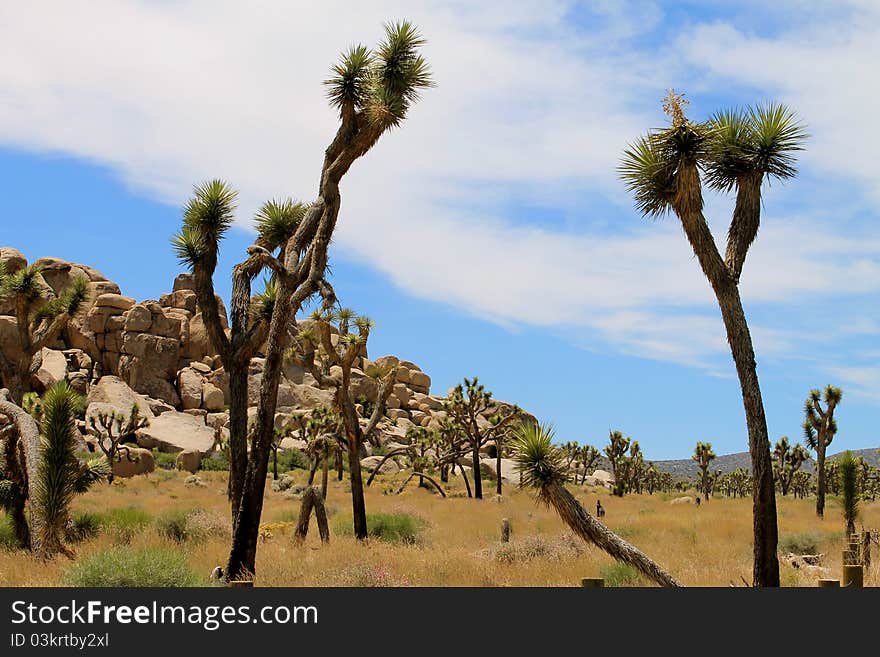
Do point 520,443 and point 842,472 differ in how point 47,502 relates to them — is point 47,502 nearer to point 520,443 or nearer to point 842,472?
point 520,443

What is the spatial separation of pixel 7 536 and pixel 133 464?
34.4 metres

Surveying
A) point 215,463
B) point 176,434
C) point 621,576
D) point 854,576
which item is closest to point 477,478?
point 215,463

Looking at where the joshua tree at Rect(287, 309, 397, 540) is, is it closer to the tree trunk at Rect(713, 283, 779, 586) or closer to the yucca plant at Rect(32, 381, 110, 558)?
the yucca plant at Rect(32, 381, 110, 558)

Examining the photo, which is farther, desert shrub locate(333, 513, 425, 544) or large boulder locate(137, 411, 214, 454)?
large boulder locate(137, 411, 214, 454)

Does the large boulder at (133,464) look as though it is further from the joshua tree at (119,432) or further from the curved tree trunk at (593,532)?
the curved tree trunk at (593,532)

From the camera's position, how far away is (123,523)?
19453 millimetres

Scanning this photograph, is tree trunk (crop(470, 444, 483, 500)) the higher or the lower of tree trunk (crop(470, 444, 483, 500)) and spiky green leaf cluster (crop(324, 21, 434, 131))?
the lower

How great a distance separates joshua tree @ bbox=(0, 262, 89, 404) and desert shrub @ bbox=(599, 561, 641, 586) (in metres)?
14.1

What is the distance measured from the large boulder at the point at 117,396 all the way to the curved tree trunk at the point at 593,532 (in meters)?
55.2

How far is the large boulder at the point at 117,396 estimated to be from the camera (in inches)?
2388

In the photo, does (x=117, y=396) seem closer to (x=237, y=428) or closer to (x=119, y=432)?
(x=119, y=432)

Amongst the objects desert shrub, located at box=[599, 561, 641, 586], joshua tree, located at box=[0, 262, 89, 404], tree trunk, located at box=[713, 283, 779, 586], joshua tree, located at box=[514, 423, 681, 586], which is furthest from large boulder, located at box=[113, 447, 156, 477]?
tree trunk, located at box=[713, 283, 779, 586]

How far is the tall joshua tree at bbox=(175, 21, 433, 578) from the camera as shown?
13.3m
